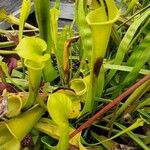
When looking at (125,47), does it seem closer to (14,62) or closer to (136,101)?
(136,101)

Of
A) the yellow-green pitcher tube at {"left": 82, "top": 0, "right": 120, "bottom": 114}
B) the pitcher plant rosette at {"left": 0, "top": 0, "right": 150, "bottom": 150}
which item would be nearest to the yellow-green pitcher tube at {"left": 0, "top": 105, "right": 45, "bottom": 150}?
the pitcher plant rosette at {"left": 0, "top": 0, "right": 150, "bottom": 150}

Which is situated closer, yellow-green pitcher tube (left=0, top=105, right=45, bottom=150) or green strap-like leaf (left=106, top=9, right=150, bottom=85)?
yellow-green pitcher tube (left=0, top=105, right=45, bottom=150)

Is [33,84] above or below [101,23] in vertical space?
below

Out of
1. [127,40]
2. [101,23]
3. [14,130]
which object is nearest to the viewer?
[101,23]

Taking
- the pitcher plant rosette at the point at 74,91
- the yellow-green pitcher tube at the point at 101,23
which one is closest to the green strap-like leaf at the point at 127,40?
the pitcher plant rosette at the point at 74,91

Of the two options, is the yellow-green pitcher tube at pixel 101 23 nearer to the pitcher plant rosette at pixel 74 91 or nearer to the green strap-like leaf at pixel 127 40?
the pitcher plant rosette at pixel 74 91

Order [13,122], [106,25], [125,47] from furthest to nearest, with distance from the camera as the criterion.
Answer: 1. [125,47]
2. [13,122]
3. [106,25]

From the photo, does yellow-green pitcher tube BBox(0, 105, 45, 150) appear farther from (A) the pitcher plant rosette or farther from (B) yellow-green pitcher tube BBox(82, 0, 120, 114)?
(B) yellow-green pitcher tube BBox(82, 0, 120, 114)

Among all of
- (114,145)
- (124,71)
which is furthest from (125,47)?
(114,145)

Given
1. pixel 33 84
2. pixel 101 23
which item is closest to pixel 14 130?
pixel 33 84

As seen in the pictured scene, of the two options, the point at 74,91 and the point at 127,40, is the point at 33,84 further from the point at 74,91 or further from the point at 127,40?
the point at 127,40

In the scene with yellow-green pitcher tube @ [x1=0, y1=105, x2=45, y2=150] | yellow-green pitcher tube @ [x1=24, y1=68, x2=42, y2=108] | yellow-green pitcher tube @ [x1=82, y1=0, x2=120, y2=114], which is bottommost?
yellow-green pitcher tube @ [x1=0, y1=105, x2=45, y2=150]
